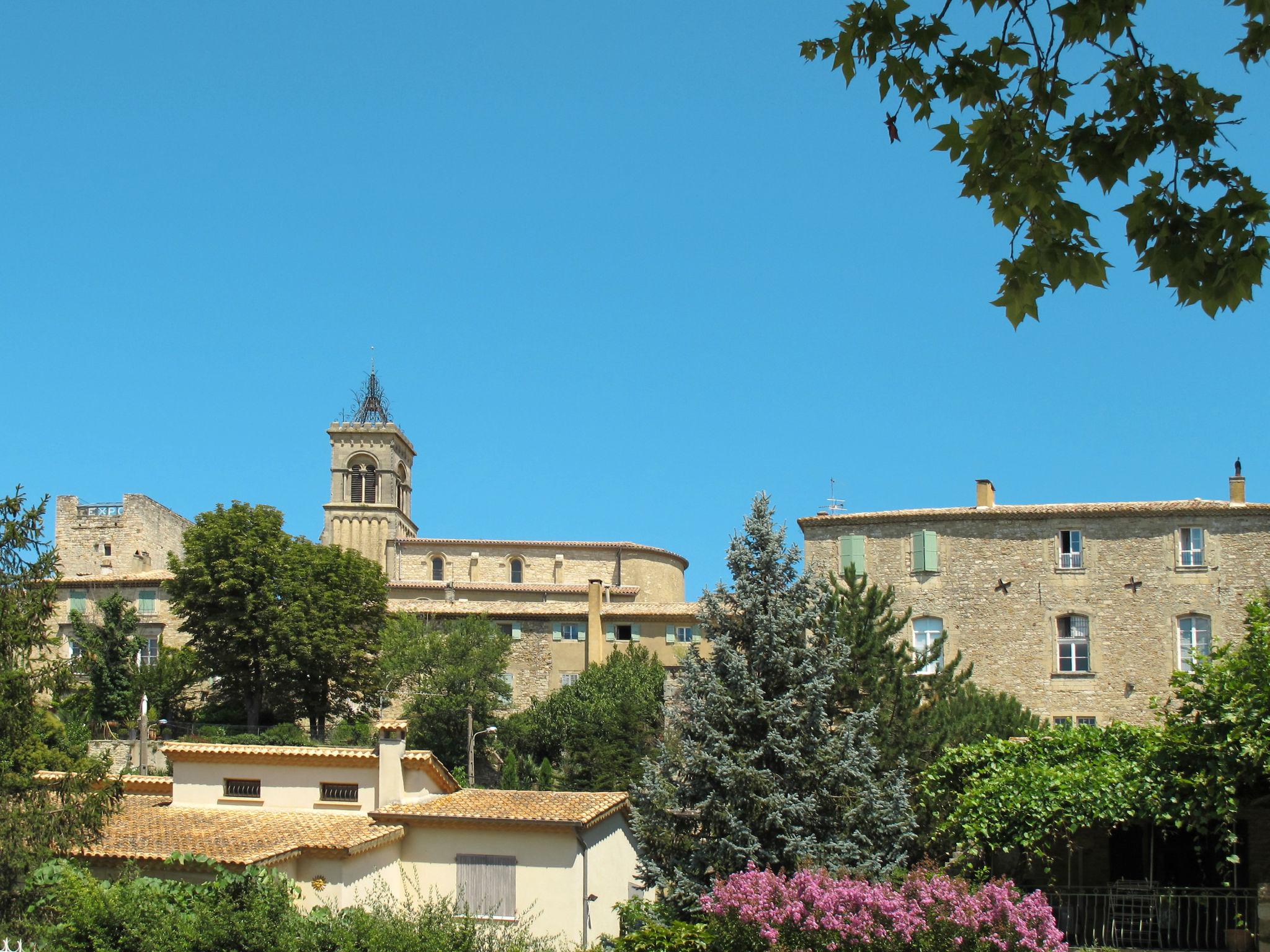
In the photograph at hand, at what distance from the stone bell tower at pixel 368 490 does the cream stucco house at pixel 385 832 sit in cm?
4989

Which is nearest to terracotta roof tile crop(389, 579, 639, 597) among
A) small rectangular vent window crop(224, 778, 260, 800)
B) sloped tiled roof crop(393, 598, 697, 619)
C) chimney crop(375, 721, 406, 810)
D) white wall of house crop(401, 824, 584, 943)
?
sloped tiled roof crop(393, 598, 697, 619)

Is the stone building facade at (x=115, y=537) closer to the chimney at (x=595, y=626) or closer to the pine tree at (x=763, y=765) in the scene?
the chimney at (x=595, y=626)

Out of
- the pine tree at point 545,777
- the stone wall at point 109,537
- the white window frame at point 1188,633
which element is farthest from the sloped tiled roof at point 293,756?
the stone wall at point 109,537

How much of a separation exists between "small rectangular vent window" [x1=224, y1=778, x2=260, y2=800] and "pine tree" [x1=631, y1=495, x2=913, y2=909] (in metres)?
7.73

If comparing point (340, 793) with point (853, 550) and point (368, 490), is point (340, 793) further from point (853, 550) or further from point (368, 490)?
point (368, 490)

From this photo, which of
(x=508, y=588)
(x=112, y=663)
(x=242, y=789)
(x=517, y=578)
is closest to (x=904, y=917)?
(x=242, y=789)

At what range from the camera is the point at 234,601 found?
46.5m

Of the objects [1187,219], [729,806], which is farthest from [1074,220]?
[729,806]

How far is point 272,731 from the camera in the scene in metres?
41.1

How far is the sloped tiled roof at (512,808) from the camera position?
22656mm

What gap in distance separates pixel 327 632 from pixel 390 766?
22756 millimetres

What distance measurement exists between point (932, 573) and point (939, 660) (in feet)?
8.50

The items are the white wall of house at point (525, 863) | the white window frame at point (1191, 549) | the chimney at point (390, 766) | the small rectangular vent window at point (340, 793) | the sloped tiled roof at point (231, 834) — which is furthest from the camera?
the white window frame at point (1191, 549)

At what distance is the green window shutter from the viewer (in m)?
40.2
